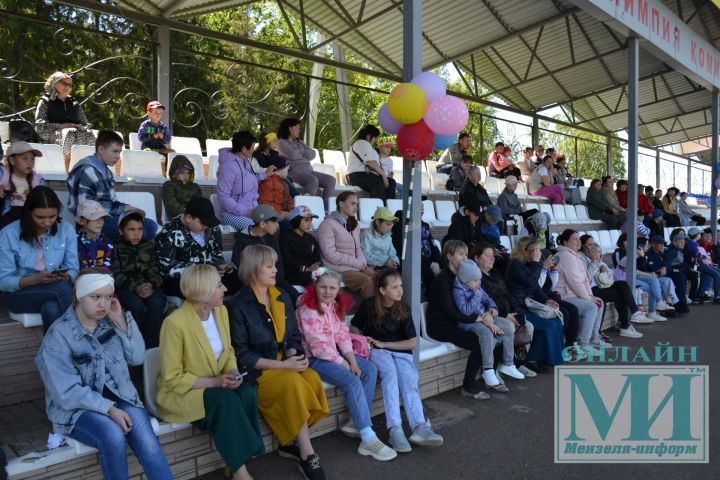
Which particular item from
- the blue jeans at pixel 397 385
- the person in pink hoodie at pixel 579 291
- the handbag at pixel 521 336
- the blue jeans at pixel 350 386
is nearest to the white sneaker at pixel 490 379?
the handbag at pixel 521 336

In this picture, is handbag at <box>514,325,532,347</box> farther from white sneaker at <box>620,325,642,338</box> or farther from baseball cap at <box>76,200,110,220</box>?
baseball cap at <box>76,200,110,220</box>

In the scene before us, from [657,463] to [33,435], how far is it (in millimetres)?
3242

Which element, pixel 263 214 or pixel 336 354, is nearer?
pixel 336 354

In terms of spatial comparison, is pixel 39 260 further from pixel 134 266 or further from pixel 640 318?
pixel 640 318

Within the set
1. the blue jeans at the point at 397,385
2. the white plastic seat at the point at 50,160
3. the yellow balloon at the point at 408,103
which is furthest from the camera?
the white plastic seat at the point at 50,160

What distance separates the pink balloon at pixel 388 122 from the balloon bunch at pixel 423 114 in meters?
0.05

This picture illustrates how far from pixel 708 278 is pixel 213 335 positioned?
8.70m

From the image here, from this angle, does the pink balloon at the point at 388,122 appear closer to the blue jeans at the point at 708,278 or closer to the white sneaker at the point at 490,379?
the white sneaker at the point at 490,379

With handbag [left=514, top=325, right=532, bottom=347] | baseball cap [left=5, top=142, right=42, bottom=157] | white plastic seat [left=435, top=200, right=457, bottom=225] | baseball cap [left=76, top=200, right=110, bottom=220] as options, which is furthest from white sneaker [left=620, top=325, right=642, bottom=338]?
baseball cap [left=5, top=142, right=42, bottom=157]

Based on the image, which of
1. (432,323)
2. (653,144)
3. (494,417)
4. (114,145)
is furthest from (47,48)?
(653,144)

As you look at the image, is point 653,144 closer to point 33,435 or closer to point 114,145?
point 114,145

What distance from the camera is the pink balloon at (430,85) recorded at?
373 centimetres

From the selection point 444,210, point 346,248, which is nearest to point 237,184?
point 346,248

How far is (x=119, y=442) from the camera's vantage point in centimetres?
239
